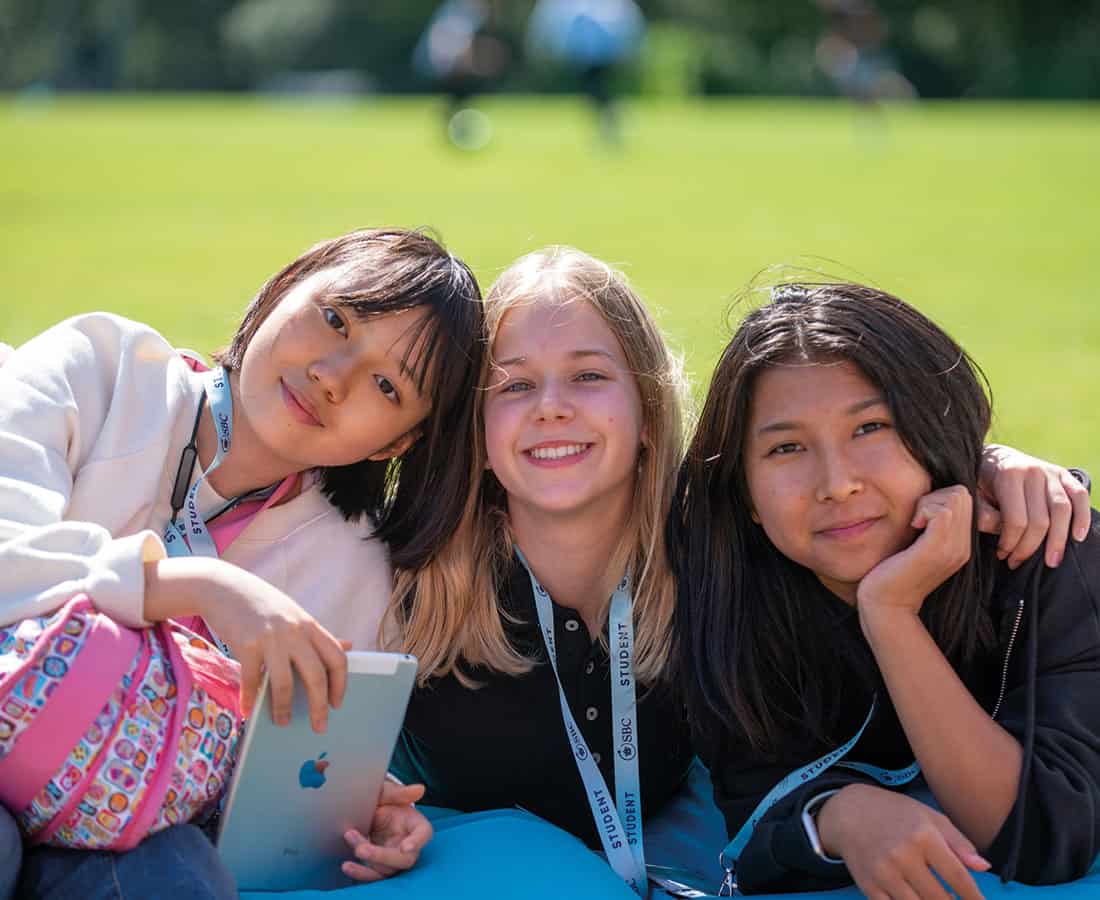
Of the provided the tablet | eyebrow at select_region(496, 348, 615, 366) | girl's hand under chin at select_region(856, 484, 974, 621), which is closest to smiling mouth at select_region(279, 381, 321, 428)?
eyebrow at select_region(496, 348, 615, 366)

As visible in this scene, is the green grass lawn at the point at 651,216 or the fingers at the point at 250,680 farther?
the green grass lawn at the point at 651,216

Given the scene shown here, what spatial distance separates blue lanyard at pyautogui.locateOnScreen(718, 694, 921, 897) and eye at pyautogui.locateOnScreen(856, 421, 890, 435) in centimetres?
52

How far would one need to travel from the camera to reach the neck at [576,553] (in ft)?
10.7

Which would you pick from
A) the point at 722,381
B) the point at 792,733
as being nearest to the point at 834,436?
the point at 722,381

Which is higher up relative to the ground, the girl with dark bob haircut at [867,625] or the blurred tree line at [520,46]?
the blurred tree line at [520,46]

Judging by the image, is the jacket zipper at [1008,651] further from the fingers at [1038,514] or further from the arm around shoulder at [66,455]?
the arm around shoulder at [66,455]

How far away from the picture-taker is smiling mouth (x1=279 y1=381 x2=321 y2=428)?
303 centimetres

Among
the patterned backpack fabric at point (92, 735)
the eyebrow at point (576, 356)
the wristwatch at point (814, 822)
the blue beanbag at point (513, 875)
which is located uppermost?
the eyebrow at point (576, 356)

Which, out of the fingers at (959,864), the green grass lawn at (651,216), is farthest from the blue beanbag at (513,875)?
the green grass lawn at (651,216)

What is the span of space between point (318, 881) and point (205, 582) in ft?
2.04

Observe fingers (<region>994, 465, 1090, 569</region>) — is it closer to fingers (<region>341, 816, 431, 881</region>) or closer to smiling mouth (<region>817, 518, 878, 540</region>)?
smiling mouth (<region>817, 518, 878, 540</region>)

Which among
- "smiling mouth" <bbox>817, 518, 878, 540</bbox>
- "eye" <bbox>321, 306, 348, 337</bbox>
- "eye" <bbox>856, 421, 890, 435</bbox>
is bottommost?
"smiling mouth" <bbox>817, 518, 878, 540</bbox>

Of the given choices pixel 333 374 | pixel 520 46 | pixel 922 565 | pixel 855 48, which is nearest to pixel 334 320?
pixel 333 374

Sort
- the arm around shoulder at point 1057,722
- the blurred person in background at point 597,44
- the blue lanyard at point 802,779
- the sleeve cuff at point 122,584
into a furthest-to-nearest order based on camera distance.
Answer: the blurred person in background at point 597,44
the blue lanyard at point 802,779
the arm around shoulder at point 1057,722
the sleeve cuff at point 122,584
